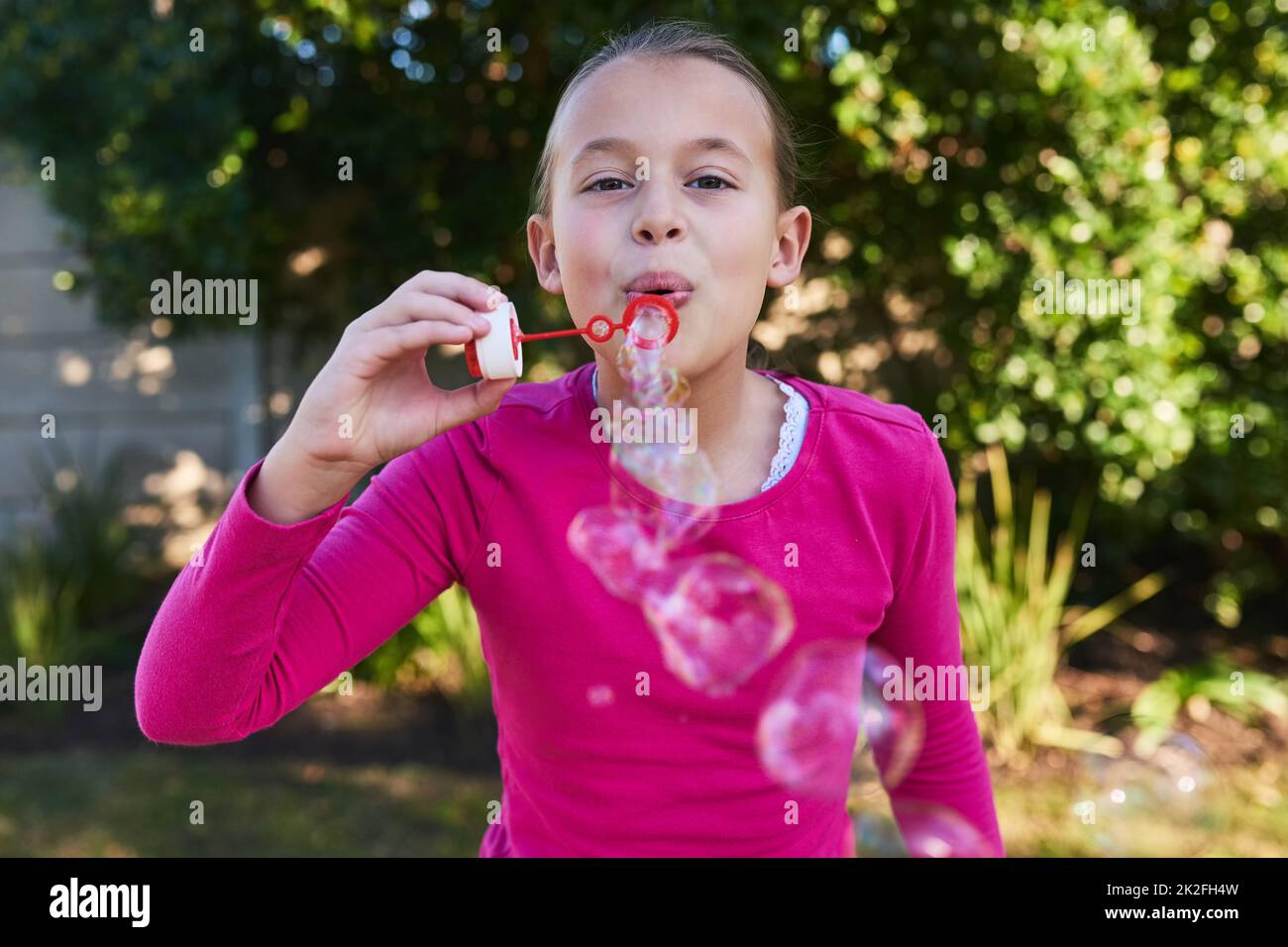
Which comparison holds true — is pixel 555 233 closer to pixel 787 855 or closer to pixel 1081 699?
pixel 787 855

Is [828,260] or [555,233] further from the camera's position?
[828,260]

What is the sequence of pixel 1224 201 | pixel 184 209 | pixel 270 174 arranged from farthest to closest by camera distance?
Answer: pixel 270 174 → pixel 1224 201 → pixel 184 209

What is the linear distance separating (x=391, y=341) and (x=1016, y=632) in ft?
10.0

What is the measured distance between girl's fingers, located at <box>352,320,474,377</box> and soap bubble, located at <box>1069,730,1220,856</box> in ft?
6.65

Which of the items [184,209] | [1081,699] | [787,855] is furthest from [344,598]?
[1081,699]

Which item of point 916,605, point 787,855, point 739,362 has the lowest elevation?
A: point 787,855

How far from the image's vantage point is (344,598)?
1.24 m

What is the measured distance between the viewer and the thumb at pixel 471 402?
3.88 ft

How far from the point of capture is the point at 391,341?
3.63ft

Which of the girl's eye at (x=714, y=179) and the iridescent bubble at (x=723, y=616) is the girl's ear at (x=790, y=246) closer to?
the girl's eye at (x=714, y=179)

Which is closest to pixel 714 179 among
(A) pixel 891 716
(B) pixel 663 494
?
(B) pixel 663 494

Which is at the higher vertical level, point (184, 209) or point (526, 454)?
point (184, 209)

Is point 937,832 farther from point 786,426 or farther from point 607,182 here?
point 607,182

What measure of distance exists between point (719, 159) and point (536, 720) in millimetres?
694
